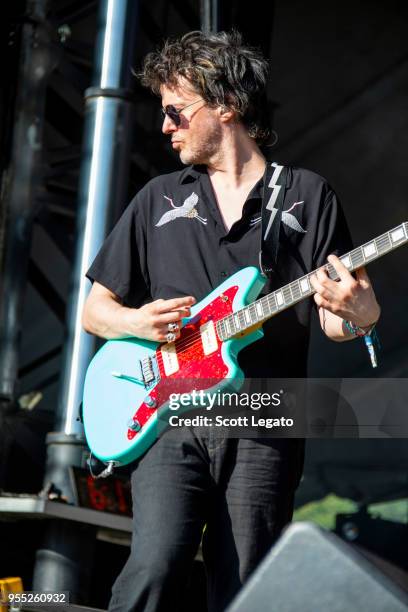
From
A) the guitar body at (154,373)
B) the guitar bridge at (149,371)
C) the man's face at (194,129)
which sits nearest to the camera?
the guitar body at (154,373)

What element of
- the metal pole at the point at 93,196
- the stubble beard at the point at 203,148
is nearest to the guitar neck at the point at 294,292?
the stubble beard at the point at 203,148

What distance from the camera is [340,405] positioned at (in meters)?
2.53

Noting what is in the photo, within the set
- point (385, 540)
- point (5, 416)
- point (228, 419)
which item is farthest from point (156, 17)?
point (228, 419)

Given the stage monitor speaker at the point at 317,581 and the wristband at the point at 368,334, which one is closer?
the stage monitor speaker at the point at 317,581

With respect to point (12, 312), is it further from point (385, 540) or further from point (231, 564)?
point (231, 564)

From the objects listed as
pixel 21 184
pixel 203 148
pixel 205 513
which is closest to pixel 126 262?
pixel 203 148

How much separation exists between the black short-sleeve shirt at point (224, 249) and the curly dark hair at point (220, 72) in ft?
0.83

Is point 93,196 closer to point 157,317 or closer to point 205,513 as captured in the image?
point 157,317

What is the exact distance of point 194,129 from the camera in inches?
105

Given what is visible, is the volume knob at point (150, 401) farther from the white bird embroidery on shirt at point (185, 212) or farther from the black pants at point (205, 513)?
the white bird embroidery on shirt at point (185, 212)

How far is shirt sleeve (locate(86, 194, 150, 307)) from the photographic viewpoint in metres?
2.62

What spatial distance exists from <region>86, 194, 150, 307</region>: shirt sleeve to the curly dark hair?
0.39 m

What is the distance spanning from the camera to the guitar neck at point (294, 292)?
2.32 m

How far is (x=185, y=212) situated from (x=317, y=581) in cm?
173
